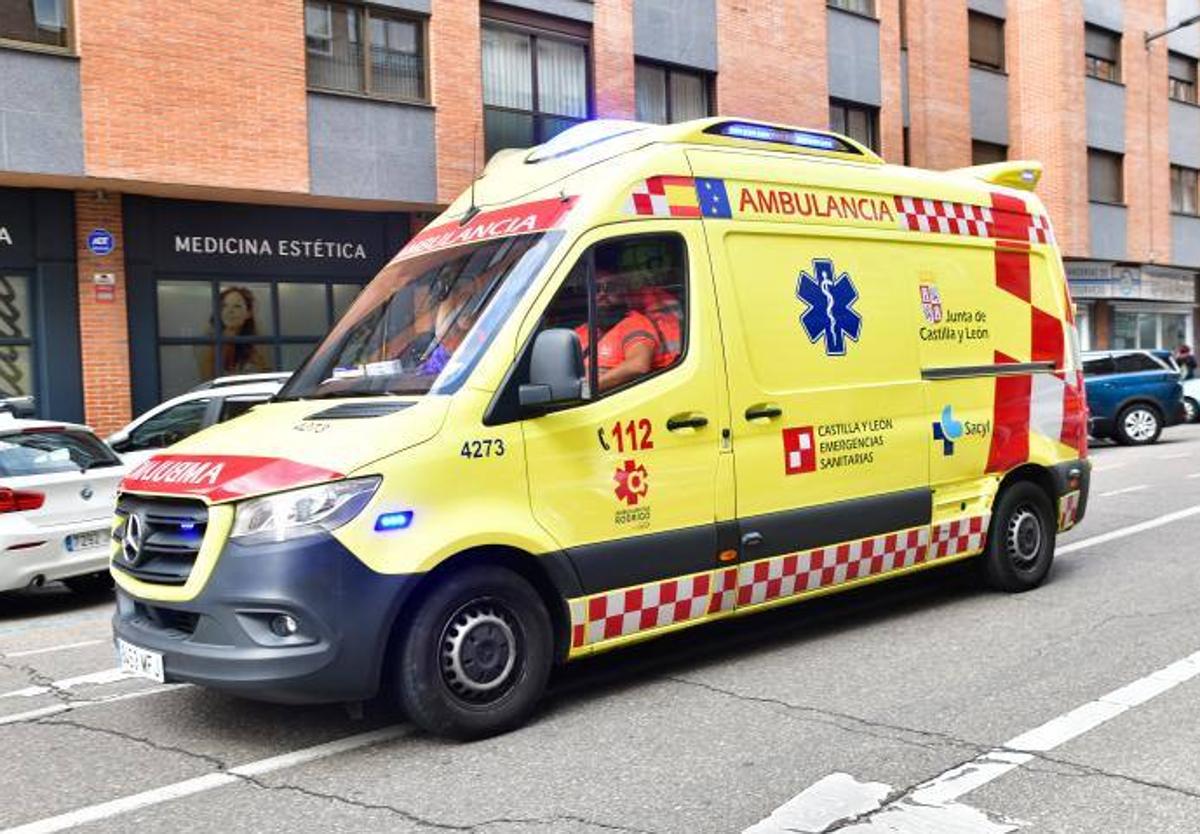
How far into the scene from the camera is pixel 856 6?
79.2 ft

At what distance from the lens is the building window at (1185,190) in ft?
109

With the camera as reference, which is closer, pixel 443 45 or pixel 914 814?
pixel 914 814

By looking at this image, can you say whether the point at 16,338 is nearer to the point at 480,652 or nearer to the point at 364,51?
the point at 364,51

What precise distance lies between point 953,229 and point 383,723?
4434mm

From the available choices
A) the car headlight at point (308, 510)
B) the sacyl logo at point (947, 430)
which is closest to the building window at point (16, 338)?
the car headlight at point (308, 510)

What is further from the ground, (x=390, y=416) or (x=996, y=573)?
(x=390, y=416)

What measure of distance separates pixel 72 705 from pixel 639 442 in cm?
302

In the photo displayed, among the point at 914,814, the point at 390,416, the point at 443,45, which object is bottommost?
the point at 914,814

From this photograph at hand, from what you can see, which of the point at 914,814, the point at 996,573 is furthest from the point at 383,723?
the point at 996,573

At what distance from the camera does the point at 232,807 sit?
13.2ft

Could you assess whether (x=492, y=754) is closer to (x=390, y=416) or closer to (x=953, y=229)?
(x=390, y=416)

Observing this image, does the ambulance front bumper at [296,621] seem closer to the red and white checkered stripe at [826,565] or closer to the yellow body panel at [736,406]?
the yellow body panel at [736,406]

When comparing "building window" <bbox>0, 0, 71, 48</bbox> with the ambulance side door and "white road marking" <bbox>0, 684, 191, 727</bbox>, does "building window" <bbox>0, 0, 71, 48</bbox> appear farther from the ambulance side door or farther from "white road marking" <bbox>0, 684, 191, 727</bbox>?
the ambulance side door

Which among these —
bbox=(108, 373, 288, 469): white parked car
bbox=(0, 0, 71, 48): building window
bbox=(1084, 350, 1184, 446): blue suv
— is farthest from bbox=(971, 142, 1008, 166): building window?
bbox=(108, 373, 288, 469): white parked car
